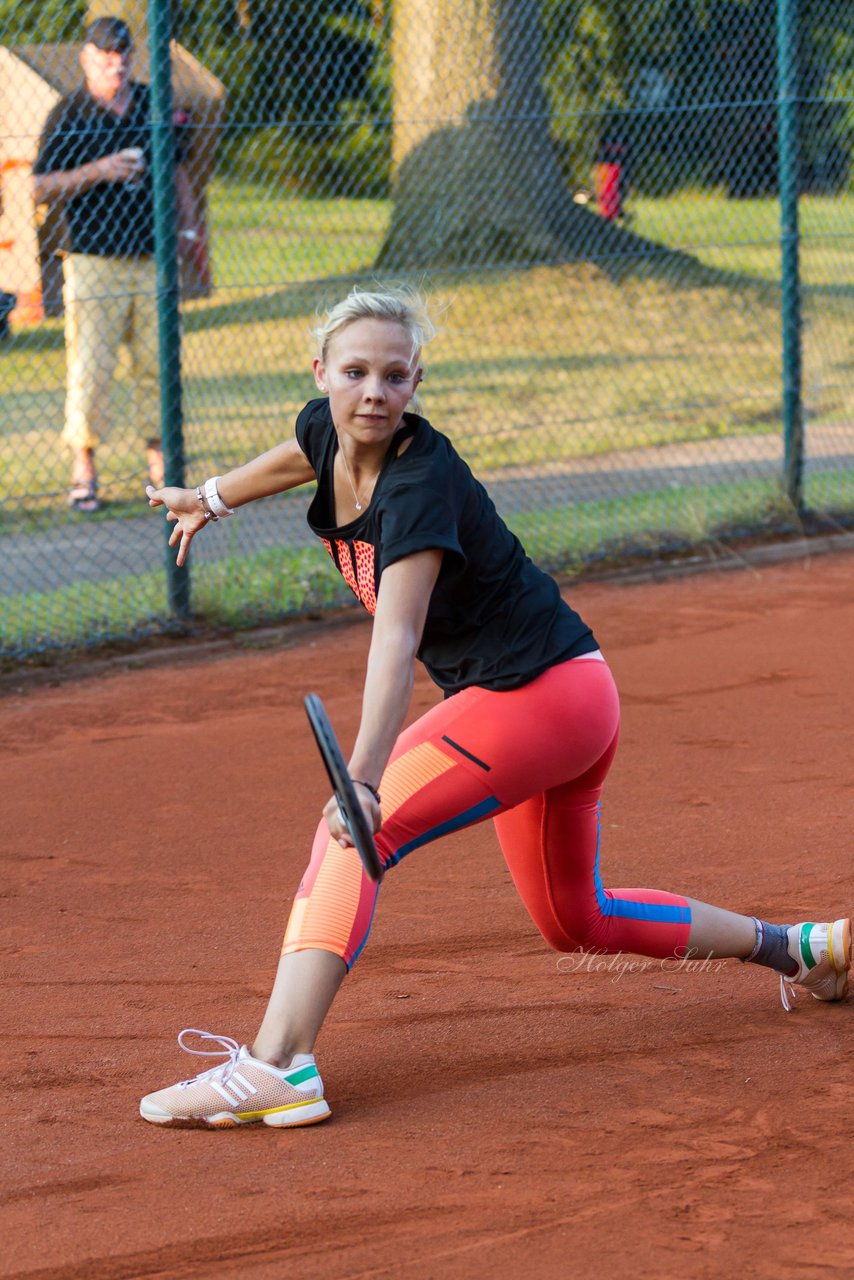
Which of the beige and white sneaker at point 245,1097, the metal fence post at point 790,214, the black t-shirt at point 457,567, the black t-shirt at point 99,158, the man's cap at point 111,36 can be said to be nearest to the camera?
the black t-shirt at point 457,567

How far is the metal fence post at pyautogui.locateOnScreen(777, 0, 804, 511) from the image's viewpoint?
880 centimetres

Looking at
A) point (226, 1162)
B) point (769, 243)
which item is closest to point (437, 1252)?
point (226, 1162)

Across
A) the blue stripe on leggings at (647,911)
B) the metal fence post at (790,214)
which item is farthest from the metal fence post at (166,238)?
the blue stripe on leggings at (647,911)

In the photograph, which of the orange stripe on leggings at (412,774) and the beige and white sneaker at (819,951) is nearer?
the orange stripe on leggings at (412,774)

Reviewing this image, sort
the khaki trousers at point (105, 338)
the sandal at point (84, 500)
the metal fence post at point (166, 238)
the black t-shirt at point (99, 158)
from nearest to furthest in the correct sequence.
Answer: the metal fence post at point (166, 238), the black t-shirt at point (99, 158), the khaki trousers at point (105, 338), the sandal at point (84, 500)

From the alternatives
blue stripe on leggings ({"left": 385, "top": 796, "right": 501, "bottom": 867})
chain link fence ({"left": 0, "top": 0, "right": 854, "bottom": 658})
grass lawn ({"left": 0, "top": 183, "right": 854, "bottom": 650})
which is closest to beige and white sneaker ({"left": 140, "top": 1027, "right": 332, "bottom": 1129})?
blue stripe on leggings ({"left": 385, "top": 796, "right": 501, "bottom": 867})

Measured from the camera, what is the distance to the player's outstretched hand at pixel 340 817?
2844 mm

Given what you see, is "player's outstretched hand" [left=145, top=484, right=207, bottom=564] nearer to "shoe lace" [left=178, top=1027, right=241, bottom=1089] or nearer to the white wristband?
the white wristband

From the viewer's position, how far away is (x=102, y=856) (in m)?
4.84

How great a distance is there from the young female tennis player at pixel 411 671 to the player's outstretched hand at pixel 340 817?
135 millimetres

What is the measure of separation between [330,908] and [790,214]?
6.77 meters

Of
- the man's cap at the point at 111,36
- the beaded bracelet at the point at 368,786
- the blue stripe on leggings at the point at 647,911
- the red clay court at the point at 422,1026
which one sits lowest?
the red clay court at the point at 422,1026

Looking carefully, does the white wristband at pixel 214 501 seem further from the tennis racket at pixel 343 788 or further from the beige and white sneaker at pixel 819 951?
the beige and white sneaker at pixel 819 951

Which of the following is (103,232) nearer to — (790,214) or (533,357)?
(790,214)
